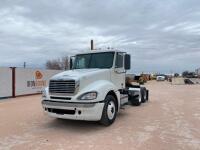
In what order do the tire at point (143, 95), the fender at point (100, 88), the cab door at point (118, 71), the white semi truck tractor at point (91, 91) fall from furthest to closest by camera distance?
1. the tire at point (143, 95)
2. the cab door at point (118, 71)
3. the fender at point (100, 88)
4. the white semi truck tractor at point (91, 91)

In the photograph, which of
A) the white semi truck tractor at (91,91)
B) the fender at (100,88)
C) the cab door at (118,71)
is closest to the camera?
the white semi truck tractor at (91,91)

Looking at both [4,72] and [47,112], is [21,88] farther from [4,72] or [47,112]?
[47,112]

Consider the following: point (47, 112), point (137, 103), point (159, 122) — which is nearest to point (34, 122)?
point (47, 112)

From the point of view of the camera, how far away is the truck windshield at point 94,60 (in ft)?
31.4

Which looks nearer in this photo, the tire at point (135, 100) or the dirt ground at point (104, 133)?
the dirt ground at point (104, 133)

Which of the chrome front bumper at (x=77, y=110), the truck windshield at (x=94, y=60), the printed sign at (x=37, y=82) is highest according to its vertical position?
the truck windshield at (x=94, y=60)

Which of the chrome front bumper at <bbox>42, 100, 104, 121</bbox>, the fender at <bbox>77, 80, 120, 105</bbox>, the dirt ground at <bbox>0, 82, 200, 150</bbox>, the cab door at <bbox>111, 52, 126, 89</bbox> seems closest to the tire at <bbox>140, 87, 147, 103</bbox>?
the dirt ground at <bbox>0, 82, 200, 150</bbox>

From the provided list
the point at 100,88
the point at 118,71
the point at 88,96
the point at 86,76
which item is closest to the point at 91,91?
the point at 88,96

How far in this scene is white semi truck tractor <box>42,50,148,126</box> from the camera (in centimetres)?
774

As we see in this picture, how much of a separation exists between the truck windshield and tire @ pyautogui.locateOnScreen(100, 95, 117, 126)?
4.51 ft

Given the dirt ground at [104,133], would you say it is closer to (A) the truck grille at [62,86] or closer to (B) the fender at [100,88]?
(B) the fender at [100,88]

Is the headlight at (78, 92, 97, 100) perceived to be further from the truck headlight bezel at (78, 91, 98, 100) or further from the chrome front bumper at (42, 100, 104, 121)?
the chrome front bumper at (42, 100, 104, 121)

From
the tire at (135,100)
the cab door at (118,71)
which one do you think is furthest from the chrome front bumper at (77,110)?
the tire at (135,100)

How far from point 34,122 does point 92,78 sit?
266cm
